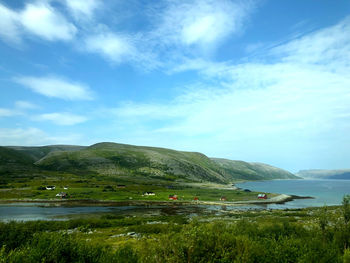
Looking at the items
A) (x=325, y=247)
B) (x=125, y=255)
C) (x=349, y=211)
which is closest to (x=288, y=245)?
(x=325, y=247)

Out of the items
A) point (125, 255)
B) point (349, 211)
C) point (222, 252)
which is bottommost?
point (125, 255)

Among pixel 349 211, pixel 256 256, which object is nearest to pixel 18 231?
pixel 256 256

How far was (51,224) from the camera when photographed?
48688mm

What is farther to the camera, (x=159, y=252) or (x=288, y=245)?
(x=288, y=245)

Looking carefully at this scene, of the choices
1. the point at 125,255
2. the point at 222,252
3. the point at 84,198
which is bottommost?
the point at 84,198

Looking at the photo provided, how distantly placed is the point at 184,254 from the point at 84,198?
327 ft

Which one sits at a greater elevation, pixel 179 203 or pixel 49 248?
pixel 49 248

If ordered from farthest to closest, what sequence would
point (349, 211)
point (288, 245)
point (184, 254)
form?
point (349, 211), point (288, 245), point (184, 254)

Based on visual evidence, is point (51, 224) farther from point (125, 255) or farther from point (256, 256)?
point (256, 256)

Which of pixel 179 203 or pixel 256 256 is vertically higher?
pixel 256 256

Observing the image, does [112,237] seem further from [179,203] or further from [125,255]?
[179,203]

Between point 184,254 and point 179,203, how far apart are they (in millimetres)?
88920

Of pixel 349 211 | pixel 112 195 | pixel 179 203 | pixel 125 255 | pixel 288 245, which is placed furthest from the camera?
pixel 112 195

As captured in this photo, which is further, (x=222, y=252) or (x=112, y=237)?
(x=112, y=237)
